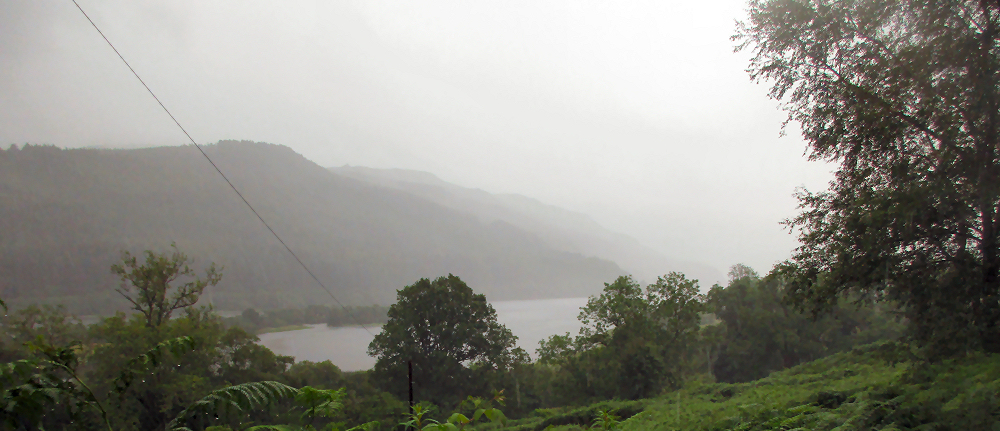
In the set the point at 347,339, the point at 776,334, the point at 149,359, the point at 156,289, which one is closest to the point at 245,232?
the point at 347,339

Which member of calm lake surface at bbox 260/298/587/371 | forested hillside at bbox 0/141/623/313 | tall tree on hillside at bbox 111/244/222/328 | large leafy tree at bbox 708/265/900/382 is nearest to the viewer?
tall tree on hillside at bbox 111/244/222/328

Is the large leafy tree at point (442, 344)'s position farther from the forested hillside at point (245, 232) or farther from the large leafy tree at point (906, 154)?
the forested hillside at point (245, 232)

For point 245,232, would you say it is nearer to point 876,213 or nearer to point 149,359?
point 149,359

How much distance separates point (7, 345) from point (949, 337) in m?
50.6

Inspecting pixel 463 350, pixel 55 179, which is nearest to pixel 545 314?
pixel 463 350

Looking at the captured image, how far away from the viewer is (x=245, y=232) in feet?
375

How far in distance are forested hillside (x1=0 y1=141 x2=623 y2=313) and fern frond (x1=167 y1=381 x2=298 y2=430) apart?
80953 millimetres

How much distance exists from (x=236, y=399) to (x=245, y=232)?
425ft

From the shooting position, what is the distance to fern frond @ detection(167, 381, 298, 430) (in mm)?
3023

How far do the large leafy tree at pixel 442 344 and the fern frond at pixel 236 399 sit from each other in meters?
27.0

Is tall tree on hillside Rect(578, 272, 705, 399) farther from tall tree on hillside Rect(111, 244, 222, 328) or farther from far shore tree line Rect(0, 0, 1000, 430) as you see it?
tall tree on hillside Rect(111, 244, 222, 328)

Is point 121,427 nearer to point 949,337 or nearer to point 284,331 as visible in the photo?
point 949,337

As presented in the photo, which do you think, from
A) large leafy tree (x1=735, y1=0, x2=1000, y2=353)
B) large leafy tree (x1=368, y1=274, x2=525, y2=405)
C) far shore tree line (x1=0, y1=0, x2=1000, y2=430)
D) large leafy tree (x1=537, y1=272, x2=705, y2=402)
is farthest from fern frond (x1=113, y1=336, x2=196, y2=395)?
large leafy tree (x1=537, y1=272, x2=705, y2=402)

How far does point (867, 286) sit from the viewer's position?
793 cm
